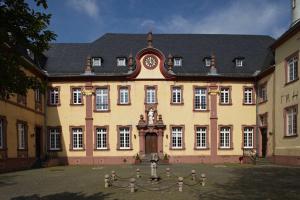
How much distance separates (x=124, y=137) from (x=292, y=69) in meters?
15.0

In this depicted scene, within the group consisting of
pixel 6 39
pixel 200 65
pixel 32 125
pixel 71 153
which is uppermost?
pixel 200 65

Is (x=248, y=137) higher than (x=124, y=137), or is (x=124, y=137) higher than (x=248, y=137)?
(x=124, y=137)

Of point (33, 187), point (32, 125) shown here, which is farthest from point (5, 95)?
point (32, 125)

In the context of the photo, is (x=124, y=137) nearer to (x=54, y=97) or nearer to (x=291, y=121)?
(x=54, y=97)

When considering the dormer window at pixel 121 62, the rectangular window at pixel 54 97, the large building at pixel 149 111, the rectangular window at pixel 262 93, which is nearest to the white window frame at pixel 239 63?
the large building at pixel 149 111

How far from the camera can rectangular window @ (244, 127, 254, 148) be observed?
111 ft

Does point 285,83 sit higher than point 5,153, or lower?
higher

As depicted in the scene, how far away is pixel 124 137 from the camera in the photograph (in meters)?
33.2

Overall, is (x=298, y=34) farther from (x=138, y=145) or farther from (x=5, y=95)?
(x=5, y=95)

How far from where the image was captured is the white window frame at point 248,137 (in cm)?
3394

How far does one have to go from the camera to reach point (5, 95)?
7.18 meters

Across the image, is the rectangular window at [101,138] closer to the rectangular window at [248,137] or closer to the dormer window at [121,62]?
the dormer window at [121,62]

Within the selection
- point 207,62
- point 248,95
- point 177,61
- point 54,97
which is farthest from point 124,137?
point 248,95

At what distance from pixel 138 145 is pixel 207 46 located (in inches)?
477
